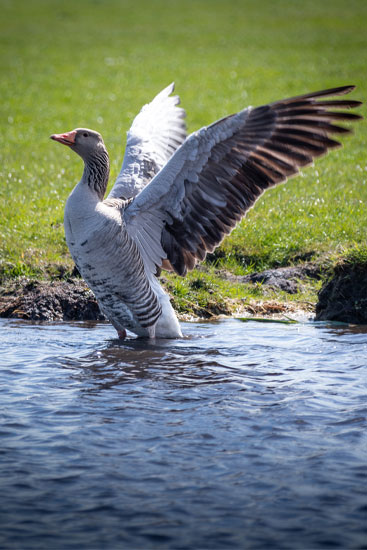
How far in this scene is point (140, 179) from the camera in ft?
25.1

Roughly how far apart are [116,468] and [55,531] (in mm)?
640

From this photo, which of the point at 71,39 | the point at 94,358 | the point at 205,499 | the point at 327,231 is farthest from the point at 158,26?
the point at 205,499

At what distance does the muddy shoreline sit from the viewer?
7.20 metres

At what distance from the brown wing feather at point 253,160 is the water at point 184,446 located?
1.13 m

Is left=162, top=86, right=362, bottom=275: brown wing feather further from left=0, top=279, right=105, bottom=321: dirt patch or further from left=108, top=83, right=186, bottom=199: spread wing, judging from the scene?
left=0, top=279, right=105, bottom=321: dirt patch

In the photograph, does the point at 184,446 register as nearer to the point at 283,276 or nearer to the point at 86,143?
the point at 86,143

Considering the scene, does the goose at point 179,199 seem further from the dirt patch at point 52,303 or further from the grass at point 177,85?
the grass at point 177,85

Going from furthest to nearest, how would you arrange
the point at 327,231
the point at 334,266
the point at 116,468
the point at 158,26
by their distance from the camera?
the point at 158,26 → the point at 327,231 → the point at 334,266 → the point at 116,468

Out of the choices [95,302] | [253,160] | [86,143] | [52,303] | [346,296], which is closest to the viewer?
[253,160]

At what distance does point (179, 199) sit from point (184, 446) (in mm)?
2729

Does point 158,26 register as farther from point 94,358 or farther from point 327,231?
point 94,358

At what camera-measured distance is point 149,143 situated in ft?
26.6

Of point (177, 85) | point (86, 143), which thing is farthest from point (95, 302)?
point (177, 85)

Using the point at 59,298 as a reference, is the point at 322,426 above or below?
below
